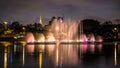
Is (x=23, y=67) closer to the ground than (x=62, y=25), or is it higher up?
closer to the ground

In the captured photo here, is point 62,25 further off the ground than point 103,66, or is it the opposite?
point 62,25

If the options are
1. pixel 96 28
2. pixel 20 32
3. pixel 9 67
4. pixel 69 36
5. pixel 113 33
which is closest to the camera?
pixel 9 67

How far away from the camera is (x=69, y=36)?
134 meters

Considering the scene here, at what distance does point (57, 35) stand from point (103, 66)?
348 feet

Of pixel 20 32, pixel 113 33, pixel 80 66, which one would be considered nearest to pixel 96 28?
pixel 113 33

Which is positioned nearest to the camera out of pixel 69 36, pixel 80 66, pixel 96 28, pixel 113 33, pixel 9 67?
pixel 9 67

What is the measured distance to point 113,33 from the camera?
179875mm

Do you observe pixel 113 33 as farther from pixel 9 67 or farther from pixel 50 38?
pixel 9 67

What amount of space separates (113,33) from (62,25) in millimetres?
53575

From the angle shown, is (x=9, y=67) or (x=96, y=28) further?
(x=96, y=28)

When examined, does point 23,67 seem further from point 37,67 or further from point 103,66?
point 103,66

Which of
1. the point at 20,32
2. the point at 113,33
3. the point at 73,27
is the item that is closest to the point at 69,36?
the point at 73,27

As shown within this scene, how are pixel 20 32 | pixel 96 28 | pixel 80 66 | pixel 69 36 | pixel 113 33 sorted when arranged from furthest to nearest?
pixel 96 28
pixel 113 33
pixel 20 32
pixel 69 36
pixel 80 66

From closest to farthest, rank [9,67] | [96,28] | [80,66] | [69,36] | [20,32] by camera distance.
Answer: [9,67] < [80,66] < [69,36] < [20,32] < [96,28]
